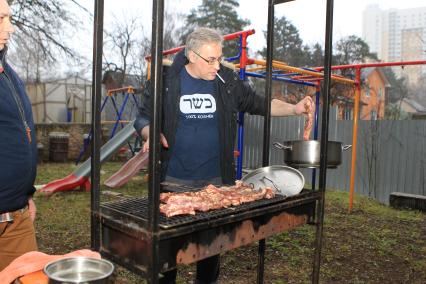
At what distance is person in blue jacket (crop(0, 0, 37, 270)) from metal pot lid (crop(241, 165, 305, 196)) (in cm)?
149

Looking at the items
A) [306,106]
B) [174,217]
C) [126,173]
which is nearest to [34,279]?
[174,217]

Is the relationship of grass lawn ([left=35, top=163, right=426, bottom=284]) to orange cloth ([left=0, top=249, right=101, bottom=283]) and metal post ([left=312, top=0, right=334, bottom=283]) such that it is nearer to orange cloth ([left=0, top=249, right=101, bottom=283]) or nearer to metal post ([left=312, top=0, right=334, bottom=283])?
metal post ([left=312, top=0, right=334, bottom=283])

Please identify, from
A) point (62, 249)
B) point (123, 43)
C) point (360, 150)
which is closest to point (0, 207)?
point (62, 249)

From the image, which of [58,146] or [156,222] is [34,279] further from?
[58,146]

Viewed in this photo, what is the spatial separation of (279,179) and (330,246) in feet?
8.69

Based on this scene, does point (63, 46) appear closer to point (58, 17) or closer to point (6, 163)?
point (58, 17)

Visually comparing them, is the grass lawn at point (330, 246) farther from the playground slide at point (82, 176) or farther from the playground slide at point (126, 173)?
the playground slide at point (126, 173)

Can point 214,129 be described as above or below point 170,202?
above

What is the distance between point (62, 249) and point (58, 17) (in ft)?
37.4

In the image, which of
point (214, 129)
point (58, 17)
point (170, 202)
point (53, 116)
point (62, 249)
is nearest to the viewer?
point (170, 202)

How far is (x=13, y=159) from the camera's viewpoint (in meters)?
2.23

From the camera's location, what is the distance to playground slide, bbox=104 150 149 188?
8792 mm

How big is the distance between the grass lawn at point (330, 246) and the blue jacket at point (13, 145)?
155 centimetres

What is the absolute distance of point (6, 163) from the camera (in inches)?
86.7
